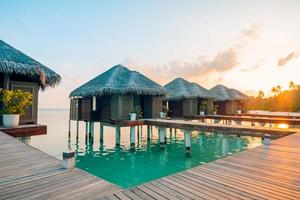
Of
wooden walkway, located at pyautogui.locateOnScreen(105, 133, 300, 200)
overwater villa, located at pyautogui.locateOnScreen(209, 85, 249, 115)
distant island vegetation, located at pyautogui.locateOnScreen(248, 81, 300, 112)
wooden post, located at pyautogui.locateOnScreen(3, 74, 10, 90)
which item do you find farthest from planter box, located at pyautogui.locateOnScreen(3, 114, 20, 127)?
distant island vegetation, located at pyautogui.locateOnScreen(248, 81, 300, 112)

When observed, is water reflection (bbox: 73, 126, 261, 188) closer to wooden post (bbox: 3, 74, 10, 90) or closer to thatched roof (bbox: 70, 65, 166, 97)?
thatched roof (bbox: 70, 65, 166, 97)

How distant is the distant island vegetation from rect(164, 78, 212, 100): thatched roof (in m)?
40.3

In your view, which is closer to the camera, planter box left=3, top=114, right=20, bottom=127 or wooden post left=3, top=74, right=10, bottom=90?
planter box left=3, top=114, right=20, bottom=127

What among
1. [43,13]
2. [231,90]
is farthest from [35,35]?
[231,90]

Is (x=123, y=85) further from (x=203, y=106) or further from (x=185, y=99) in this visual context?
(x=203, y=106)

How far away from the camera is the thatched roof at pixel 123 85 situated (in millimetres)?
13891

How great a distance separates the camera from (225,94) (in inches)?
1094

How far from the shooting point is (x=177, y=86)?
2252 centimetres

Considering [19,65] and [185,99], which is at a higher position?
[19,65]

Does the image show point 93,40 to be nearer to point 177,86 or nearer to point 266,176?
point 177,86

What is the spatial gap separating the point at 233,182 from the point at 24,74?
9311mm

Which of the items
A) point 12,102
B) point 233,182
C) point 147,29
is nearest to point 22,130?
point 12,102

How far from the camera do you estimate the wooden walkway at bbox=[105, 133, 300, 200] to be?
305cm

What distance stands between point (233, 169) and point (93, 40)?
14.2m
